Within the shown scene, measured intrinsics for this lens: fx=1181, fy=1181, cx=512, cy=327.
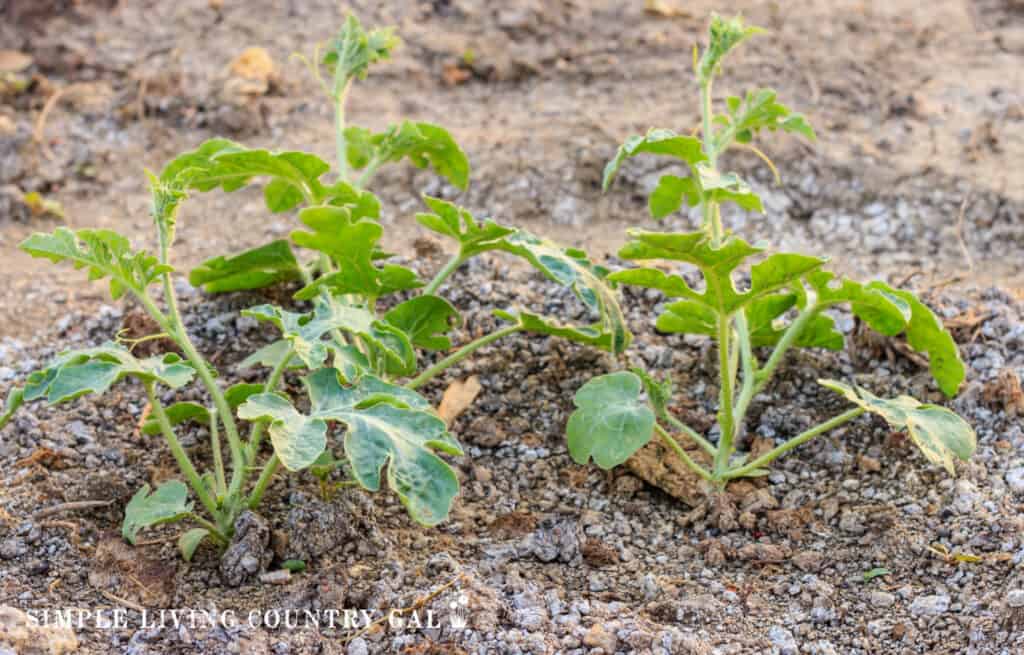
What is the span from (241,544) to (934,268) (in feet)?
8.96

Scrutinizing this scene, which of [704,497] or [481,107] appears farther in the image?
[481,107]

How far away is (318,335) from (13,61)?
3.63m

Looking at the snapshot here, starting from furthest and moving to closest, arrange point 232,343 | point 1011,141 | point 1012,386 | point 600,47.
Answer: point 600,47
point 1011,141
point 232,343
point 1012,386

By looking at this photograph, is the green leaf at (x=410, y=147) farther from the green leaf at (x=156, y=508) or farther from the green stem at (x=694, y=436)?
the green leaf at (x=156, y=508)

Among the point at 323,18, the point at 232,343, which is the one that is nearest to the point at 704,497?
the point at 232,343

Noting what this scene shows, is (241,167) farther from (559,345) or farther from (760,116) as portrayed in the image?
(760,116)

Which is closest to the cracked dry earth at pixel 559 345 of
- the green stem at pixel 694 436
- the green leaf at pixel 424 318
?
the green stem at pixel 694 436

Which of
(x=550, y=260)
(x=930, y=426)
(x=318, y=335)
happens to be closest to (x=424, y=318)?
(x=550, y=260)

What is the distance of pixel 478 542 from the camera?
298 centimetres

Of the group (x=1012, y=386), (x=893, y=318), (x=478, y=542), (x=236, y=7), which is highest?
(x=236, y=7)

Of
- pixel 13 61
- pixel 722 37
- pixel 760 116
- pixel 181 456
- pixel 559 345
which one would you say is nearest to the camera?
pixel 181 456

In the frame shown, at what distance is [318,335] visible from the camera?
2703 mm

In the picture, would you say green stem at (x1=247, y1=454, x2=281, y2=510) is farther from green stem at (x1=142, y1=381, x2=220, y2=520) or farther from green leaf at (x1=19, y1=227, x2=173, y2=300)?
green leaf at (x1=19, y1=227, x2=173, y2=300)

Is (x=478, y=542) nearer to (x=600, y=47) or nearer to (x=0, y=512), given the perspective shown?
(x=0, y=512)
